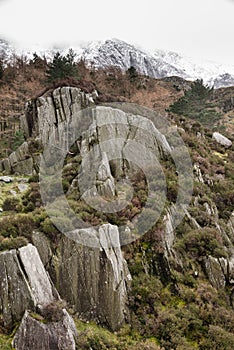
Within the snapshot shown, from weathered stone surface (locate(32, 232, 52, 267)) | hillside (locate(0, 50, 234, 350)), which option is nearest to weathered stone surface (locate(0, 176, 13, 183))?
hillside (locate(0, 50, 234, 350))

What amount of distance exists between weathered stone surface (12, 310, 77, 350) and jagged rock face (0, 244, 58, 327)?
Result: 514 mm

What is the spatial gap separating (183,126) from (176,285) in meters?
19.6

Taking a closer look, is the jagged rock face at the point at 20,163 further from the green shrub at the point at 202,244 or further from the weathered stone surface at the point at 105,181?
the green shrub at the point at 202,244

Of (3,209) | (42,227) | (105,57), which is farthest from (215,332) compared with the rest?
(105,57)

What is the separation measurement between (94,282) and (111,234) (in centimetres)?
194

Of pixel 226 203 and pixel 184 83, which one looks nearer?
pixel 226 203

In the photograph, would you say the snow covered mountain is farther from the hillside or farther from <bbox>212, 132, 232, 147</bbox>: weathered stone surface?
the hillside

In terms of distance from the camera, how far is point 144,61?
110875 mm

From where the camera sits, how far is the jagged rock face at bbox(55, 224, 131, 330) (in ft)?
35.4

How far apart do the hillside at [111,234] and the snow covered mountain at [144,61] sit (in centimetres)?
7428

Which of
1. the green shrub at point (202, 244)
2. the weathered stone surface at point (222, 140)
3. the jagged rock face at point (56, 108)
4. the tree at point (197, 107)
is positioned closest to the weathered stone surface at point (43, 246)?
the green shrub at point (202, 244)

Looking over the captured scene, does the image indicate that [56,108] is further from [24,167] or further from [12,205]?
[12,205]

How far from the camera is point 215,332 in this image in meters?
10.2

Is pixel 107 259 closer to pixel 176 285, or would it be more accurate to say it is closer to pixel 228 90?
pixel 176 285
